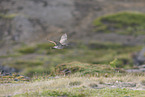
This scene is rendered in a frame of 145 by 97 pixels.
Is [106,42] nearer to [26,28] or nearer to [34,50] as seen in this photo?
[34,50]

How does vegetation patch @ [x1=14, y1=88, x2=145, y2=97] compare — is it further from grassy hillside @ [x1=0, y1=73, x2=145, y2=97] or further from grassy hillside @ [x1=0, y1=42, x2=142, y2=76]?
grassy hillside @ [x1=0, y1=42, x2=142, y2=76]

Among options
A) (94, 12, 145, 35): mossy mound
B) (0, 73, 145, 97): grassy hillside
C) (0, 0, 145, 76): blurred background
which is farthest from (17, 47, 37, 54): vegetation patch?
(0, 73, 145, 97): grassy hillside

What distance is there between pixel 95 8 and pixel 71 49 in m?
34.3

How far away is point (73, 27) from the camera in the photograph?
278 feet

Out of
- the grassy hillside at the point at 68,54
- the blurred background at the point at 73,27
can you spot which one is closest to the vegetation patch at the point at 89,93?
the grassy hillside at the point at 68,54

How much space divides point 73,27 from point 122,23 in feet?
62.7

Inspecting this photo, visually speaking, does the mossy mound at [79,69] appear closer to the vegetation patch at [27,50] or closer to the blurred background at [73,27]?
the blurred background at [73,27]

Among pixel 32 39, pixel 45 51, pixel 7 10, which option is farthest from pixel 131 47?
pixel 7 10

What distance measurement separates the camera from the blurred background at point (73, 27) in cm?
6494

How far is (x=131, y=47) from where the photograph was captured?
231ft

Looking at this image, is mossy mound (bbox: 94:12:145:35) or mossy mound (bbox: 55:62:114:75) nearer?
mossy mound (bbox: 55:62:114:75)

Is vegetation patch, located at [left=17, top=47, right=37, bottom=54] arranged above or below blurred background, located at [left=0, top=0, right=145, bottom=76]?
below

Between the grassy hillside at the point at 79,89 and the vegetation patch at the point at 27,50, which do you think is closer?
the grassy hillside at the point at 79,89

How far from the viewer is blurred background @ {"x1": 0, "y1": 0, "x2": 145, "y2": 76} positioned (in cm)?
6494
